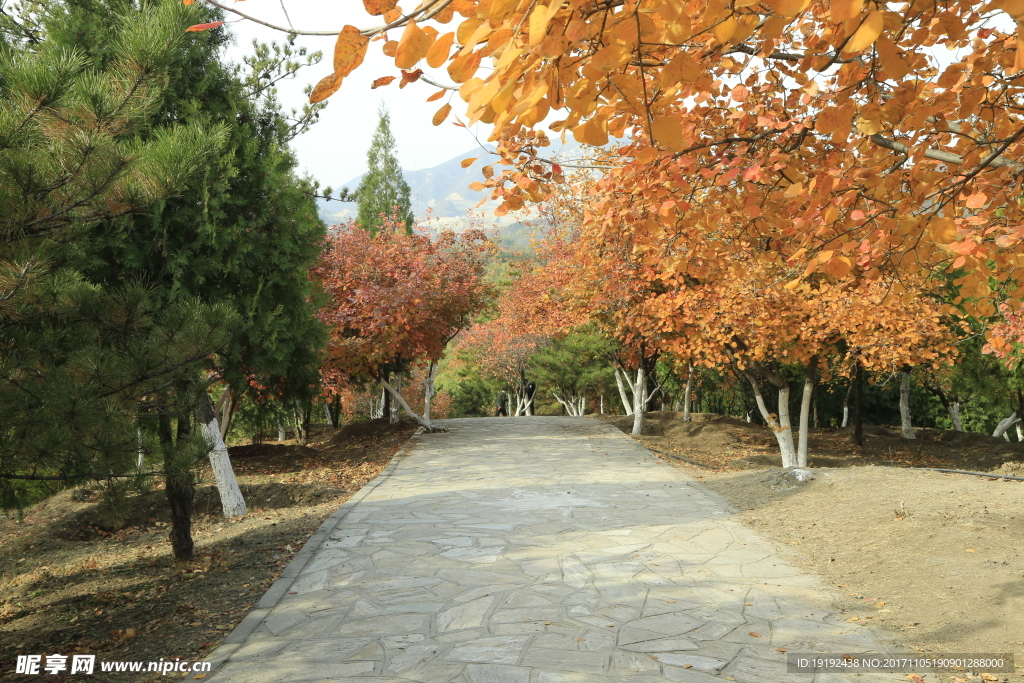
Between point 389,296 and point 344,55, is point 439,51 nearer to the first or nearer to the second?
point 344,55

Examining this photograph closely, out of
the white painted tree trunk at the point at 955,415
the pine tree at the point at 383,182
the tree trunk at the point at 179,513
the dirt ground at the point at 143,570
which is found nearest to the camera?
the dirt ground at the point at 143,570

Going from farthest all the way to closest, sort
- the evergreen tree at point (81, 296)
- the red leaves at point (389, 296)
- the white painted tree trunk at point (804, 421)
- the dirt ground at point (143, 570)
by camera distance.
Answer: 1. the red leaves at point (389, 296)
2. the white painted tree trunk at point (804, 421)
3. the dirt ground at point (143, 570)
4. the evergreen tree at point (81, 296)

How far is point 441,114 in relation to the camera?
206cm

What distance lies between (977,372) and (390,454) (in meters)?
12.1

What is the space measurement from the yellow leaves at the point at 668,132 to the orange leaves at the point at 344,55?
788 millimetres

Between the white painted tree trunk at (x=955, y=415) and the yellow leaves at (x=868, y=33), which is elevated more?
the yellow leaves at (x=868, y=33)

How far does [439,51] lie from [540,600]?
366 centimetres

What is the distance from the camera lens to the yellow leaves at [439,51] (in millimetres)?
1624

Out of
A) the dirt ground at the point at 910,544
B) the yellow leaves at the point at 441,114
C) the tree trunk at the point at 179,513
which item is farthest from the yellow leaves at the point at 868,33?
the tree trunk at the point at 179,513

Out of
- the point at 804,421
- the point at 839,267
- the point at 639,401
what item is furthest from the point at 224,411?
the point at 839,267

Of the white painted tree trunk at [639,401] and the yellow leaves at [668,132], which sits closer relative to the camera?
the yellow leaves at [668,132]

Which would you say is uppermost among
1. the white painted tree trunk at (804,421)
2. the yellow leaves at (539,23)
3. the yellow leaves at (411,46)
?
the yellow leaves at (411,46)

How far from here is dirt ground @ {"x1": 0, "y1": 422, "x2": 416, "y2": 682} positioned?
3.94 metres

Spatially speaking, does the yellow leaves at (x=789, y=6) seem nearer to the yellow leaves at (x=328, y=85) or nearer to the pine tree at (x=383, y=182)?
the yellow leaves at (x=328, y=85)
